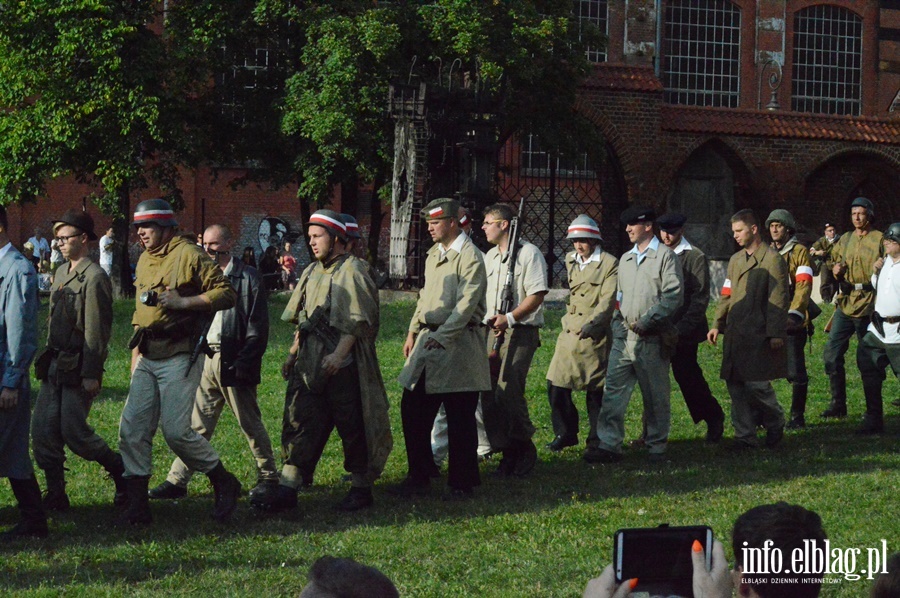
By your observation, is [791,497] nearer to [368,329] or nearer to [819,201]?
[368,329]

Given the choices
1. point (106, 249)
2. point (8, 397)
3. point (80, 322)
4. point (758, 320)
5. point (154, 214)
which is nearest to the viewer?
point (8, 397)

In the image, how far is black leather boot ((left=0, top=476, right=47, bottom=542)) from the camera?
7.47 metres

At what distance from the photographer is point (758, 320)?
423 inches

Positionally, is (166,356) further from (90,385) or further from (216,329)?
(216,329)

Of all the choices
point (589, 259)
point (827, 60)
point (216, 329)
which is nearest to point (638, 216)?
point (589, 259)

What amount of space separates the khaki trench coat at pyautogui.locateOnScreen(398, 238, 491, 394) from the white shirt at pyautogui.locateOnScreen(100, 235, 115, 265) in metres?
23.8

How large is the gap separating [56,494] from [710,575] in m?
6.10

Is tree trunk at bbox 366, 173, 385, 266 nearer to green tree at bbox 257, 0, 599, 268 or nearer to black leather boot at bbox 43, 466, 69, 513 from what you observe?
green tree at bbox 257, 0, 599, 268

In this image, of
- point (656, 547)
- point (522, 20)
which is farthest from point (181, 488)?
point (522, 20)

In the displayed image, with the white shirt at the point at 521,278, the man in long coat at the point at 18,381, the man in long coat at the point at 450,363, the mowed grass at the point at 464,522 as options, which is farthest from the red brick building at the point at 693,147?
the man in long coat at the point at 18,381

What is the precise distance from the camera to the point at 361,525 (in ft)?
25.7

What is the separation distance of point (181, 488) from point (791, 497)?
394cm

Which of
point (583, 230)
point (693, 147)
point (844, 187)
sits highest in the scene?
point (693, 147)

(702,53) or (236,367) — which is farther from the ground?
(702,53)
